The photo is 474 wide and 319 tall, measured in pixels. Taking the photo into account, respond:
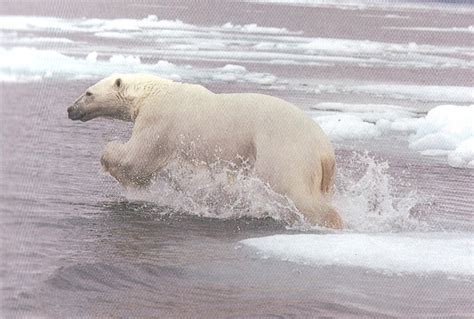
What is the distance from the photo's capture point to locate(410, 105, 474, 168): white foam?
2859 mm

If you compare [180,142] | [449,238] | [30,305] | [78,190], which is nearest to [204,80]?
[180,142]

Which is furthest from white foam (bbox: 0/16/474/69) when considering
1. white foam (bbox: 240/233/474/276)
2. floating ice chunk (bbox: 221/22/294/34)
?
white foam (bbox: 240/233/474/276)

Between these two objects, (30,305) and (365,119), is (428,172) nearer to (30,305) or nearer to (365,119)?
(365,119)

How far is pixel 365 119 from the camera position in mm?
2975

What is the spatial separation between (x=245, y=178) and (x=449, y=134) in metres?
0.79

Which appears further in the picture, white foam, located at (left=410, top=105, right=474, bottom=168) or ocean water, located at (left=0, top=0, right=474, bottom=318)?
white foam, located at (left=410, top=105, right=474, bottom=168)

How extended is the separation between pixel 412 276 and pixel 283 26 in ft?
3.45

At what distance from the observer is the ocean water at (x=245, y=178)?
6.58ft

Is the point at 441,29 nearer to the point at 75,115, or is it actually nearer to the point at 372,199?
the point at 372,199

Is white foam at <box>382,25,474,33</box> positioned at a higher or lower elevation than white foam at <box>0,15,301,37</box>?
higher

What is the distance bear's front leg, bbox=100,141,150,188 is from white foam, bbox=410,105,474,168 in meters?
0.93

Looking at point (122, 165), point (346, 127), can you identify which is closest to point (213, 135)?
point (122, 165)

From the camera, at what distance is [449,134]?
2939 mm

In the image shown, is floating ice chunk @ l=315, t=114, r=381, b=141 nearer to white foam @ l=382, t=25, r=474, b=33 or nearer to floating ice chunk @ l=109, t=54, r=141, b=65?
white foam @ l=382, t=25, r=474, b=33
